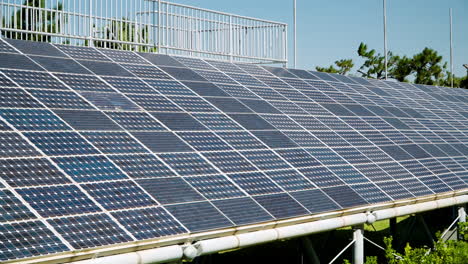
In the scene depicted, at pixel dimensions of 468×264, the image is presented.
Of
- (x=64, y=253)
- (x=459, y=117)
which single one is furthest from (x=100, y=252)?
(x=459, y=117)

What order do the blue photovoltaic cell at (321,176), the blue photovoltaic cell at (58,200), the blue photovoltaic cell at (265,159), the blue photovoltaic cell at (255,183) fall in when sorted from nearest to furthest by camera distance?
the blue photovoltaic cell at (58,200), the blue photovoltaic cell at (255,183), the blue photovoltaic cell at (265,159), the blue photovoltaic cell at (321,176)

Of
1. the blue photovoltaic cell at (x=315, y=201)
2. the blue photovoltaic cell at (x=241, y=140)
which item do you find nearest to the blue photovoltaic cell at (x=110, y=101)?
the blue photovoltaic cell at (x=241, y=140)

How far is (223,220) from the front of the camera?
46.2 feet

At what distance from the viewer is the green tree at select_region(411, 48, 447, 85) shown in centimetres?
7350

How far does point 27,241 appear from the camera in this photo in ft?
35.9

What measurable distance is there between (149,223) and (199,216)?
1301 mm

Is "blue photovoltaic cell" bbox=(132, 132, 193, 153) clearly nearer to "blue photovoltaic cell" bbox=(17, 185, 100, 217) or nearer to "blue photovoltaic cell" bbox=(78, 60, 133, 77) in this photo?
"blue photovoltaic cell" bbox=(17, 185, 100, 217)

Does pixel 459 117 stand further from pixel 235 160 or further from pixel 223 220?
pixel 223 220

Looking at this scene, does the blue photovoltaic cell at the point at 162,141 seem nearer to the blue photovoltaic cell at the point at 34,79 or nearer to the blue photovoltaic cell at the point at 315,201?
the blue photovoltaic cell at the point at 34,79

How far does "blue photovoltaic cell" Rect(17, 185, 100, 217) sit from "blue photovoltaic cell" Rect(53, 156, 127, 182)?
527mm

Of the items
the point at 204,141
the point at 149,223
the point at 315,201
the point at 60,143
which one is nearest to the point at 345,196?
the point at 315,201

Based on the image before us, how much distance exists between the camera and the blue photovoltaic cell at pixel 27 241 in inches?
417

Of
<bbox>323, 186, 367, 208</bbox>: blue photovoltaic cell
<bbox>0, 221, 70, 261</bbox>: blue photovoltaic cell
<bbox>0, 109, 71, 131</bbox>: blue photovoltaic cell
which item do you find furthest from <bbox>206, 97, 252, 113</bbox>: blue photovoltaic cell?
<bbox>0, 221, 70, 261</bbox>: blue photovoltaic cell

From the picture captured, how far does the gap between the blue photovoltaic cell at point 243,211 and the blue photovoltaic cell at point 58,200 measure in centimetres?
302
